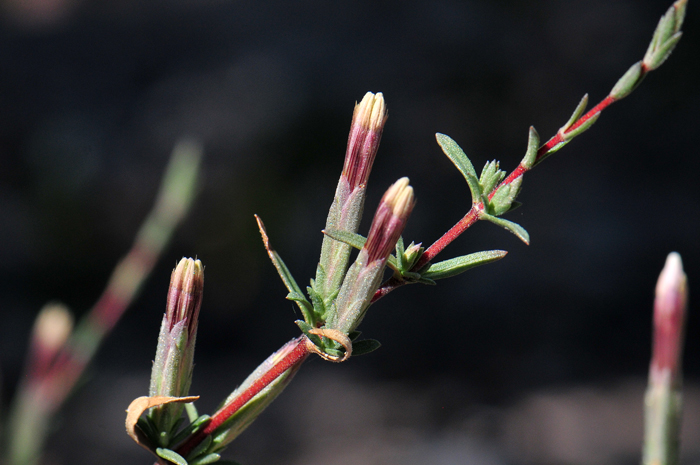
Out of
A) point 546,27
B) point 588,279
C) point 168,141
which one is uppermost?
point 546,27

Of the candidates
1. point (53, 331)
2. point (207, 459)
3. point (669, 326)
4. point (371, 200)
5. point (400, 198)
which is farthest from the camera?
point (371, 200)

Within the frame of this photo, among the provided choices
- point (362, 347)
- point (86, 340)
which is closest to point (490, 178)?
point (362, 347)

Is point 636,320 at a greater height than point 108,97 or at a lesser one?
lesser

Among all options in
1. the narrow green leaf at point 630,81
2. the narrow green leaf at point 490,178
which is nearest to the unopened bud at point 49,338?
the narrow green leaf at point 490,178

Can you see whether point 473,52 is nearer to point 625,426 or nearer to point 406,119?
point 406,119

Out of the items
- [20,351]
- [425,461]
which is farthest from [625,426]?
[20,351]

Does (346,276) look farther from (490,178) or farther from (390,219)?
(490,178)

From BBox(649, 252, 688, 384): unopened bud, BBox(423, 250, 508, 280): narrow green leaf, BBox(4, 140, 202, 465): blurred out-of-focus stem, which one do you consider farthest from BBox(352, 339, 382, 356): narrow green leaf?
BBox(4, 140, 202, 465): blurred out-of-focus stem

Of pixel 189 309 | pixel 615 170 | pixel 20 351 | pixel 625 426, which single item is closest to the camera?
pixel 189 309
